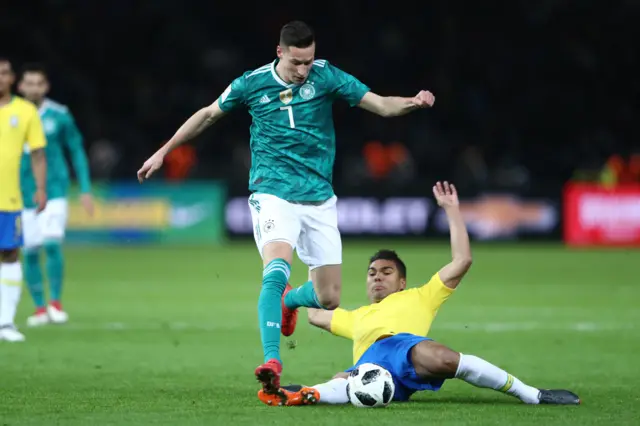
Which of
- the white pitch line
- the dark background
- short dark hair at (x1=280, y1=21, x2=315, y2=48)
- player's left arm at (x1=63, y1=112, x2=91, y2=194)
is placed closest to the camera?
short dark hair at (x1=280, y1=21, x2=315, y2=48)

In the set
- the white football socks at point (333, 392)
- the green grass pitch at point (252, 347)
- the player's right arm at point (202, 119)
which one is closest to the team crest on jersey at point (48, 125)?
the green grass pitch at point (252, 347)

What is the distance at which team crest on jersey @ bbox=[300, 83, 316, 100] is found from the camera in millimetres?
7652

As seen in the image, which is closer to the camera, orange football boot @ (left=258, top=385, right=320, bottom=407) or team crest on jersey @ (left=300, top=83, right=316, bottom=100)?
orange football boot @ (left=258, top=385, right=320, bottom=407)

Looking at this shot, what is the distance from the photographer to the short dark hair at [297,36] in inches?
288

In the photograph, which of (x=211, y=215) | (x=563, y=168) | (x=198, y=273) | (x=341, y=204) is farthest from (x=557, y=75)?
(x=198, y=273)

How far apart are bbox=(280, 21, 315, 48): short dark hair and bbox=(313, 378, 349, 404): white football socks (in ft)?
6.48

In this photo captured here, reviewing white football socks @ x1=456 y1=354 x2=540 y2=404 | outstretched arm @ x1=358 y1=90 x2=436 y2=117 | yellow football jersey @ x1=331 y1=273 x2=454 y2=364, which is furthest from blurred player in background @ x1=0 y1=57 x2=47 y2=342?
white football socks @ x1=456 y1=354 x2=540 y2=404

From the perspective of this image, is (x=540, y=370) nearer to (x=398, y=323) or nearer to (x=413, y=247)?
(x=398, y=323)

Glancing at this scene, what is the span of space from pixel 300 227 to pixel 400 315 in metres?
0.87

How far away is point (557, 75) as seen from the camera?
92.0ft

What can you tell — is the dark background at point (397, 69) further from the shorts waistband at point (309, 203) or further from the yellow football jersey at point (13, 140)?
the shorts waistband at point (309, 203)

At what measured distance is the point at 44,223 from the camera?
492 inches

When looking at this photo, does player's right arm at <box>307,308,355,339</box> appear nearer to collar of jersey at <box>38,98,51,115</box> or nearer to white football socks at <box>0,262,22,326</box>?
white football socks at <box>0,262,22,326</box>

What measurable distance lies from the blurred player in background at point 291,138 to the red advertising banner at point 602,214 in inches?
645
